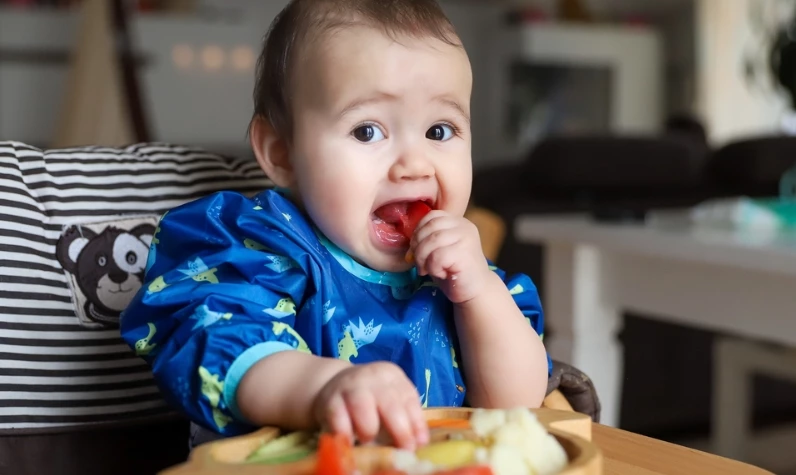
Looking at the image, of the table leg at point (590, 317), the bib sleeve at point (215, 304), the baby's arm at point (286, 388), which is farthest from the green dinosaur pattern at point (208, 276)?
the table leg at point (590, 317)

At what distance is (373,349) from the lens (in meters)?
0.74

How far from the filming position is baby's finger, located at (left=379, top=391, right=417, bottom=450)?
1.67 feet

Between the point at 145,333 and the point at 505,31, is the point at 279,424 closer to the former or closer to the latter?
the point at 145,333

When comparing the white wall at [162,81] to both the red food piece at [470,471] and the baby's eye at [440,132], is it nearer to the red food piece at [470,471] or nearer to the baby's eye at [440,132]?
the baby's eye at [440,132]

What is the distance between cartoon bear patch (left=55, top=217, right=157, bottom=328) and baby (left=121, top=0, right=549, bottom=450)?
12cm

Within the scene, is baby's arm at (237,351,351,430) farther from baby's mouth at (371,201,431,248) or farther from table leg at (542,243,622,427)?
table leg at (542,243,622,427)

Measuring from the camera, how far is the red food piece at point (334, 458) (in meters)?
0.46

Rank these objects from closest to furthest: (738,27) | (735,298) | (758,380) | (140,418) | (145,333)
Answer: (145,333) < (140,418) < (735,298) < (758,380) < (738,27)

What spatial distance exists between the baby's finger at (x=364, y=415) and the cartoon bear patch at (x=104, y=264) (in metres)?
0.41

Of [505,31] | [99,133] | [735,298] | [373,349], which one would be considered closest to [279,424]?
[373,349]

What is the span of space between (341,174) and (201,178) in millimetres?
267

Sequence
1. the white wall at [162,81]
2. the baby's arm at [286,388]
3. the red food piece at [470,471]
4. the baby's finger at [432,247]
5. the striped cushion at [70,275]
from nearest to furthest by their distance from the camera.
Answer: the red food piece at [470,471] → the baby's arm at [286,388] → the baby's finger at [432,247] → the striped cushion at [70,275] → the white wall at [162,81]

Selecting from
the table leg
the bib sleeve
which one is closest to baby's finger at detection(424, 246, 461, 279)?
the bib sleeve

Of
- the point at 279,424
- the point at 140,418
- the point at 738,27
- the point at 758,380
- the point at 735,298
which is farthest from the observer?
the point at 738,27
